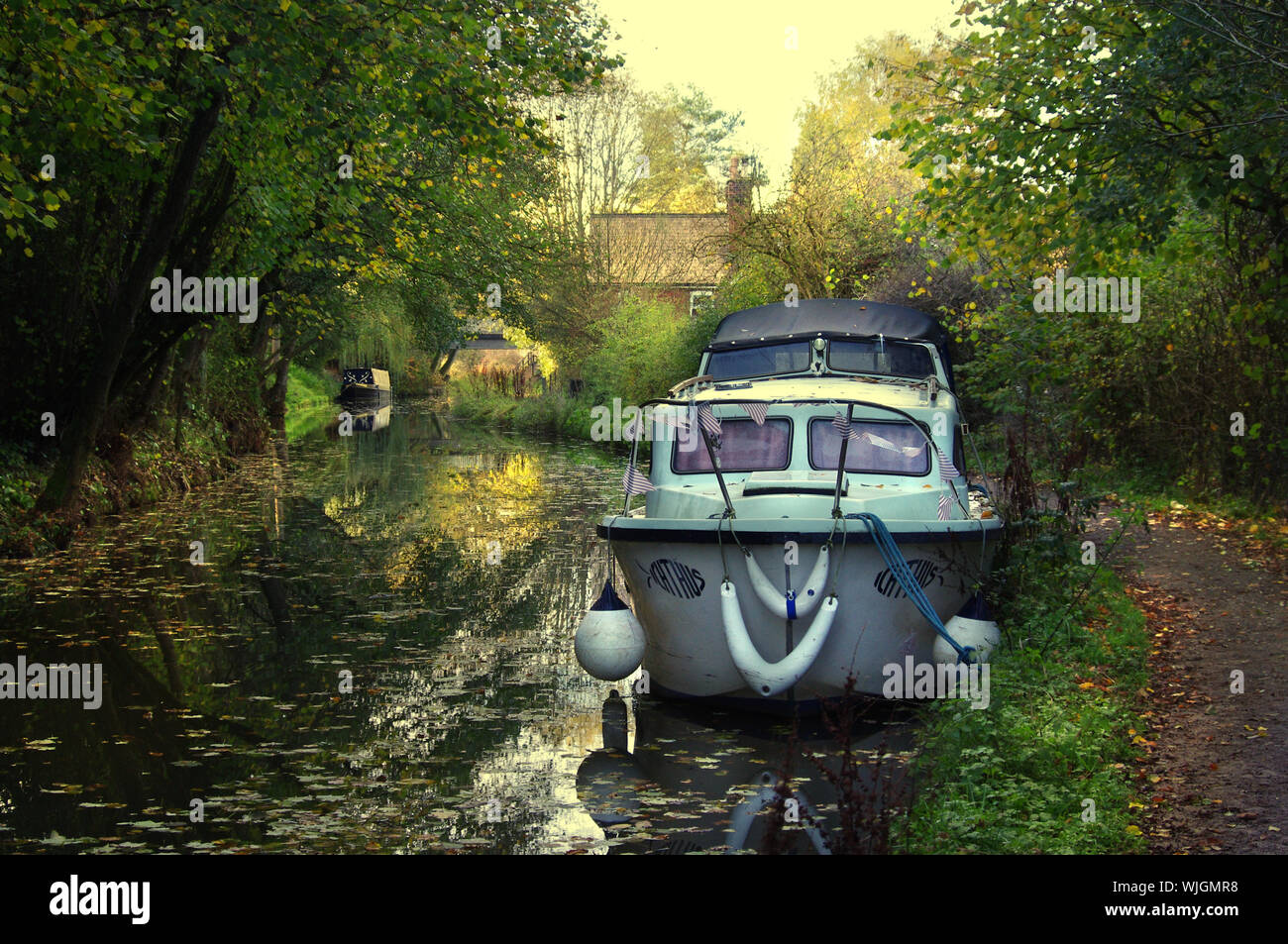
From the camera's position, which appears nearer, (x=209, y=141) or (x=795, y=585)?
(x=795, y=585)

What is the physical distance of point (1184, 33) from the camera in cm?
1005

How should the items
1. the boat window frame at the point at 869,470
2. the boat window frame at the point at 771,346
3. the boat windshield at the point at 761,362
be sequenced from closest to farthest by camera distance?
the boat window frame at the point at 869,470
the boat window frame at the point at 771,346
the boat windshield at the point at 761,362

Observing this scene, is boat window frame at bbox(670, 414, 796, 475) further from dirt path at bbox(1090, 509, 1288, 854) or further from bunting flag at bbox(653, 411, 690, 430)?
dirt path at bbox(1090, 509, 1288, 854)

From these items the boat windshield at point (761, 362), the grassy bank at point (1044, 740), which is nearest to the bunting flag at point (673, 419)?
the boat windshield at point (761, 362)

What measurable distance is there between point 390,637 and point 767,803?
5057 mm

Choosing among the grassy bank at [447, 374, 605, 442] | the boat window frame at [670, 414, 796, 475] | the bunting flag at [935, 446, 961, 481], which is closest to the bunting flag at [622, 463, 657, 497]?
the boat window frame at [670, 414, 796, 475]

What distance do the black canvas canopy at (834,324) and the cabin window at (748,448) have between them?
2054mm

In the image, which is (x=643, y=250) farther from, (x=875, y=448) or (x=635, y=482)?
(x=635, y=482)

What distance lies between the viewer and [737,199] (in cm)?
2798

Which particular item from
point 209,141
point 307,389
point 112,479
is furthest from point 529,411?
point 209,141

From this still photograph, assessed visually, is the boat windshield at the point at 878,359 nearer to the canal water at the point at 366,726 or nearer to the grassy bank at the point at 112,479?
the canal water at the point at 366,726

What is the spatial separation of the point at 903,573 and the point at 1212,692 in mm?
2105

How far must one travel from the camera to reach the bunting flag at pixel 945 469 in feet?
31.1

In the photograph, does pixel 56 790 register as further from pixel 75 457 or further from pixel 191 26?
pixel 75 457
